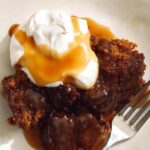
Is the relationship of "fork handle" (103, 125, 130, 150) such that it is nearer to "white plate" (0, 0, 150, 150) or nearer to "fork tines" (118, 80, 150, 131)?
"fork tines" (118, 80, 150, 131)

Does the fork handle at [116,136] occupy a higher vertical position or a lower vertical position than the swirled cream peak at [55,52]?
lower

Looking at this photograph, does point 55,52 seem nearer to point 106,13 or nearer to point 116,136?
point 116,136

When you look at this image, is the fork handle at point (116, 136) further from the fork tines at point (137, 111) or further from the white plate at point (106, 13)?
the white plate at point (106, 13)

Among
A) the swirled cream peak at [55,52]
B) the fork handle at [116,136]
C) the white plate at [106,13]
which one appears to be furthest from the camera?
the white plate at [106,13]

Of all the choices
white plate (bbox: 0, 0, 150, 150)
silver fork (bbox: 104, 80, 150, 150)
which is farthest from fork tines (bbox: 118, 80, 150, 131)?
white plate (bbox: 0, 0, 150, 150)

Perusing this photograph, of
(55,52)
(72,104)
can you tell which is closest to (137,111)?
(72,104)

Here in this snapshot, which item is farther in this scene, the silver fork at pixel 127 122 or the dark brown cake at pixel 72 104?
the silver fork at pixel 127 122

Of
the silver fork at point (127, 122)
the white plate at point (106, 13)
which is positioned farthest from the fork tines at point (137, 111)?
the white plate at point (106, 13)
